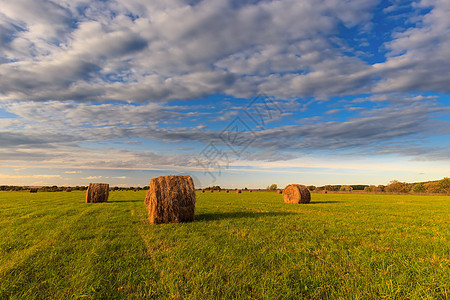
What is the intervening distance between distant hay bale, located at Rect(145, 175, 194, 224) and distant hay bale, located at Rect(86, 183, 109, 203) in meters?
15.1

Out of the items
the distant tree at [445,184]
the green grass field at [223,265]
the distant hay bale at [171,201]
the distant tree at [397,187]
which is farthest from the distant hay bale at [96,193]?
the distant tree at [445,184]

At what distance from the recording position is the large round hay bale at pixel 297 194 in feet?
79.8

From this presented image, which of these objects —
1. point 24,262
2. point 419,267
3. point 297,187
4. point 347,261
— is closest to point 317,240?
point 347,261

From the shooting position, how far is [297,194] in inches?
970

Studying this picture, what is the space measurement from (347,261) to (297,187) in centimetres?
2068

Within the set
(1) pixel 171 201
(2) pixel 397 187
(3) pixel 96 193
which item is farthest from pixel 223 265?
(2) pixel 397 187

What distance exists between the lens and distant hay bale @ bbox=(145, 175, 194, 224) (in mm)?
11031

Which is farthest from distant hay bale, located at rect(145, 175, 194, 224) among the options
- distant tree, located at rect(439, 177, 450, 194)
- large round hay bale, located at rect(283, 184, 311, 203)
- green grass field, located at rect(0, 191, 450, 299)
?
distant tree, located at rect(439, 177, 450, 194)

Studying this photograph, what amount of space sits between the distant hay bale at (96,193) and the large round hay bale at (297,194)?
65.6 feet

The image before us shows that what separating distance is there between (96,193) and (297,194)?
21184mm

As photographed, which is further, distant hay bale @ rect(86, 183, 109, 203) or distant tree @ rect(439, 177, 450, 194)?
distant tree @ rect(439, 177, 450, 194)

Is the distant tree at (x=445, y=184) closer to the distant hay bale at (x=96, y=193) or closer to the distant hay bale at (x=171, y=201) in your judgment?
the distant hay bale at (x=171, y=201)

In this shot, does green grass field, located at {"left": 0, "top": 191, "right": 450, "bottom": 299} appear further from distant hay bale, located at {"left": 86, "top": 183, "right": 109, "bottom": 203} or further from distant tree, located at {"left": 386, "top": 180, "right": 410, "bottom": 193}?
distant tree, located at {"left": 386, "top": 180, "right": 410, "bottom": 193}

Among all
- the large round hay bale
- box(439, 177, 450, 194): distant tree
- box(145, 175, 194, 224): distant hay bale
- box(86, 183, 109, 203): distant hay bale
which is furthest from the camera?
box(439, 177, 450, 194): distant tree
